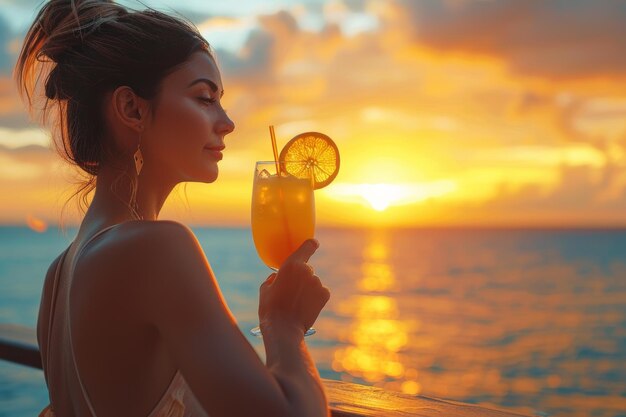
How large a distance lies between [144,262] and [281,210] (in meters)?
0.99

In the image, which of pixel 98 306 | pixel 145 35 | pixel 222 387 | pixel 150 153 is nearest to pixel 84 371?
pixel 98 306

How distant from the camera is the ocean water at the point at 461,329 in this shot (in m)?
20.0

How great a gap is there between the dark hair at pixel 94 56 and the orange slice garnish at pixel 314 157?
587 millimetres

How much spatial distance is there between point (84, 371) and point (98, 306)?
17cm

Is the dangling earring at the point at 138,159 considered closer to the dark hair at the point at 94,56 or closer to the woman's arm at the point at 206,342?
the dark hair at the point at 94,56

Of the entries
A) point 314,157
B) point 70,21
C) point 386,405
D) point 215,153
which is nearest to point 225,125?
point 215,153

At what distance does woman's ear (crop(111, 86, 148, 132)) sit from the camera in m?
1.66

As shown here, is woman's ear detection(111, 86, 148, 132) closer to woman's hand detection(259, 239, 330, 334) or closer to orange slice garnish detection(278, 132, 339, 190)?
woman's hand detection(259, 239, 330, 334)

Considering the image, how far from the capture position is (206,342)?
121 centimetres

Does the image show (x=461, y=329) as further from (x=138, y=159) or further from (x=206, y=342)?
(x=206, y=342)

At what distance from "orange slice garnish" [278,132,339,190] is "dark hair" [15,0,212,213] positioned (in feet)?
1.92

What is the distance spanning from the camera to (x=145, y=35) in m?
1.69

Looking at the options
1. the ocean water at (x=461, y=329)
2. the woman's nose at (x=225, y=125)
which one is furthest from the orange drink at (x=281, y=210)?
the ocean water at (x=461, y=329)

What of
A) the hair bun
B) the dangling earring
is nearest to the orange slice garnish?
the dangling earring
